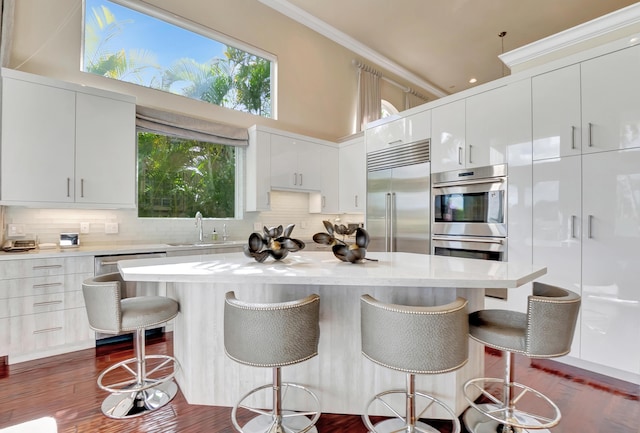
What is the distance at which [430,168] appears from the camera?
382cm

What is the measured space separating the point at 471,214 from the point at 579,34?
1979 millimetres

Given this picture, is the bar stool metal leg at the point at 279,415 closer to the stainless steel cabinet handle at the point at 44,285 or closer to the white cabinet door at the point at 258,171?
the stainless steel cabinet handle at the point at 44,285

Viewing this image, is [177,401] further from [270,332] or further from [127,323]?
[270,332]

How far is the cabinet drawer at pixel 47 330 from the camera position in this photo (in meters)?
2.64

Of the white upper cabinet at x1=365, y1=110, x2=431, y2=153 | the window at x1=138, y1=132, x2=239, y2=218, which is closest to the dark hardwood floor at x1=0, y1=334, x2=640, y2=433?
the window at x1=138, y1=132, x2=239, y2=218

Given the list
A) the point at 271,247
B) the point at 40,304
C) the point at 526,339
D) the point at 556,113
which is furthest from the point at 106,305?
the point at 556,113

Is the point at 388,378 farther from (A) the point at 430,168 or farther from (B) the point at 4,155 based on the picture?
(B) the point at 4,155

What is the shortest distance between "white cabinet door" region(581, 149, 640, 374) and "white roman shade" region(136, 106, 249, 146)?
383cm

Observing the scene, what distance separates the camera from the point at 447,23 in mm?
4848

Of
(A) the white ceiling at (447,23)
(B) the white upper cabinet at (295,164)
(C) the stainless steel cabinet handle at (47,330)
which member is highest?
(A) the white ceiling at (447,23)

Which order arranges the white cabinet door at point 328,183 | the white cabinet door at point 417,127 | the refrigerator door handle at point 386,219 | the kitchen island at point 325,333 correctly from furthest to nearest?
the white cabinet door at point 328,183
the refrigerator door handle at point 386,219
the white cabinet door at point 417,127
the kitchen island at point 325,333

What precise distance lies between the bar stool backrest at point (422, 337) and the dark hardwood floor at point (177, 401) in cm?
76

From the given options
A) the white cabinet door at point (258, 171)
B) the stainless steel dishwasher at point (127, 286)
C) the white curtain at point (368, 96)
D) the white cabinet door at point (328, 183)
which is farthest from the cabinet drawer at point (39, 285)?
the white curtain at point (368, 96)

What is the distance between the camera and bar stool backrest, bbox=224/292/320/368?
148 cm
